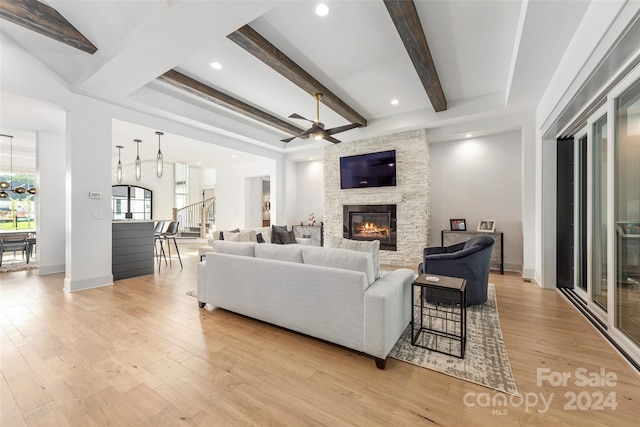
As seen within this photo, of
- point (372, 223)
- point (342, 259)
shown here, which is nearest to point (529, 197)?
point (372, 223)

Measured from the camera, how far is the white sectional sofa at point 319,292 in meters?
2.02

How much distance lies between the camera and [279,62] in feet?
10.6

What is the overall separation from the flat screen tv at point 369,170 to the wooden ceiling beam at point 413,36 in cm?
205

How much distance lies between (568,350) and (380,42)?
3.67m

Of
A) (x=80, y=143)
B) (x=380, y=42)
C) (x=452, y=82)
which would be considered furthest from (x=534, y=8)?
(x=80, y=143)

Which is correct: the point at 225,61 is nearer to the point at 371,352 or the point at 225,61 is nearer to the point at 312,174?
the point at 371,352

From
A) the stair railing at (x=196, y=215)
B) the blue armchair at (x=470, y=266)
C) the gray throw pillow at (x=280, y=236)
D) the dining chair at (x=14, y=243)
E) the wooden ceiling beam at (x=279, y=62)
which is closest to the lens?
the wooden ceiling beam at (x=279, y=62)

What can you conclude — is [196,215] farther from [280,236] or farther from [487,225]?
[487,225]

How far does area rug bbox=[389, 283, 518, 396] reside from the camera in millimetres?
1819

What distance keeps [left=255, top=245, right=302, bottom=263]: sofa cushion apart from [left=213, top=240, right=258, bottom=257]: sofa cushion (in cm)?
10

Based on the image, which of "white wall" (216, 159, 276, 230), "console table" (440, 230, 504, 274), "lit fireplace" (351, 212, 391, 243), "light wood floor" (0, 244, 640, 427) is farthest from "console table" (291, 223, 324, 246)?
"light wood floor" (0, 244, 640, 427)

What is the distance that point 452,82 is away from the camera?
4.20 m

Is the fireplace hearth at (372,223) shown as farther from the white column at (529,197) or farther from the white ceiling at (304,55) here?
the white column at (529,197)

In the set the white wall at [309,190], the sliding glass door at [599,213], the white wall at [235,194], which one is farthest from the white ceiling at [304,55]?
the white wall at [235,194]
